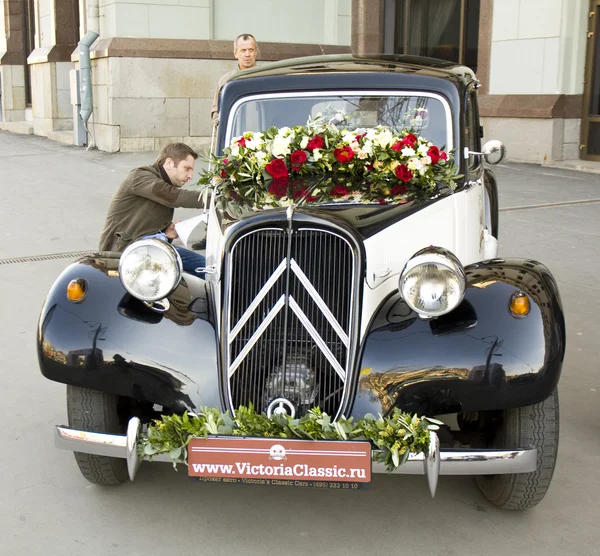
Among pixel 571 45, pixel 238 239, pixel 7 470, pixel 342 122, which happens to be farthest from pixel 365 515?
pixel 571 45

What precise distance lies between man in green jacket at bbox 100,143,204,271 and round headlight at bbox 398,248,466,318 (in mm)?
2241

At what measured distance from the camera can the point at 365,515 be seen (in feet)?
11.4

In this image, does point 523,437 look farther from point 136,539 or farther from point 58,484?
point 58,484

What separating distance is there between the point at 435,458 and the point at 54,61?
17366 millimetres

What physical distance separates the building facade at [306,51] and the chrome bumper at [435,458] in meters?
10.9

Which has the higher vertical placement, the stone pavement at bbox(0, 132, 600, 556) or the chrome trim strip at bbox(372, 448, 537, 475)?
the chrome trim strip at bbox(372, 448, 537, 475)

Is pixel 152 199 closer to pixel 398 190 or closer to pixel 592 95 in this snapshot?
pixel 398 190

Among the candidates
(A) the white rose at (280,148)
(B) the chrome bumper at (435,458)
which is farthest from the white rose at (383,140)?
(B) the chrome bumper at (435,458)

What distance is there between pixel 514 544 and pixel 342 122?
88.0 inches

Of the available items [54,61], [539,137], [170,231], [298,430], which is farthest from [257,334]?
[54,61]

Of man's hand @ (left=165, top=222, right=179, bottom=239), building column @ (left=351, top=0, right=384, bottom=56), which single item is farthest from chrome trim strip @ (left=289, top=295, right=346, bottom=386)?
building column @ (left=351, top=0, right=384, bottom=56)

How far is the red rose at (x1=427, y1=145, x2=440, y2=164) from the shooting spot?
4.15 metres

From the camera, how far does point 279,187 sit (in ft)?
13.2

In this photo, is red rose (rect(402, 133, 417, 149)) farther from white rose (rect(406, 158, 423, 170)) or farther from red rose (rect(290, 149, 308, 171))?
red rose (rect(290, 149, 308, 171))
